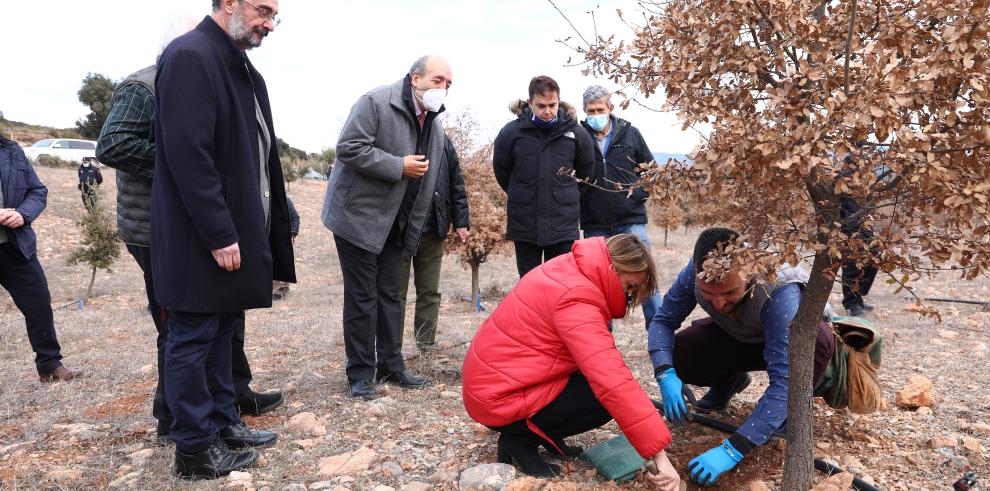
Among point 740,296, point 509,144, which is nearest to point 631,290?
point 740,296

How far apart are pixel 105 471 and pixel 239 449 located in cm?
50

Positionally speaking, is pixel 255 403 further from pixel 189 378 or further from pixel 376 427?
pixel 189 378

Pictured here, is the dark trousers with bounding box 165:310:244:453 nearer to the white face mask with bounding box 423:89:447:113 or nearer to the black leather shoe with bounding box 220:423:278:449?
the black leather shoe with bounding box 220:423:278:449

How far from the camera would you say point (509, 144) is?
432 cm

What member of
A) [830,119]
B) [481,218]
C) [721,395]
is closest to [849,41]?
[830,119]

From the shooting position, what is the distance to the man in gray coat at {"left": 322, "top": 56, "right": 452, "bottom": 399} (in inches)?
133

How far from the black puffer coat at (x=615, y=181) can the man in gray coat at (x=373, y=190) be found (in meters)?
1.44

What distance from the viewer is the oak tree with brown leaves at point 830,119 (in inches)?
64.5

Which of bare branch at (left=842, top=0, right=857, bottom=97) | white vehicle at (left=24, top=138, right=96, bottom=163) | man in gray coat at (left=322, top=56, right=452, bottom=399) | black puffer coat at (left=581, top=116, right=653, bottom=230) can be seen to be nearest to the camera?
bare branch at (left=842, top=0, right=857, bottom=97)

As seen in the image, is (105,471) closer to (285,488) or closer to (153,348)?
(285,488)

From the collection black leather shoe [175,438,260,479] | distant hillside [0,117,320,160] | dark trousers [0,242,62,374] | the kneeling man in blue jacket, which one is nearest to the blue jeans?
the kneeling man in blue jacket

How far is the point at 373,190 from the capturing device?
136 inches

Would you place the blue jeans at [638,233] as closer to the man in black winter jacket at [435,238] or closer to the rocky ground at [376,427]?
the rocky ground at [376,427]

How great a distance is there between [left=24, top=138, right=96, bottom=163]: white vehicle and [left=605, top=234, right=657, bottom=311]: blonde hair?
3016 centimetres
